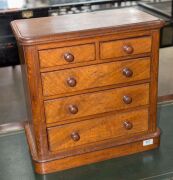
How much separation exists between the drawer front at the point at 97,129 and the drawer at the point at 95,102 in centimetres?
5

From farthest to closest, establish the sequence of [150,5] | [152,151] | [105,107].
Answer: [150,5] → [152,151] → [105,107]

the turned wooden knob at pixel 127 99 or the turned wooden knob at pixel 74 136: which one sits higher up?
the turned wooden knob at pixel 127 99

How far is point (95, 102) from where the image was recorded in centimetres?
192

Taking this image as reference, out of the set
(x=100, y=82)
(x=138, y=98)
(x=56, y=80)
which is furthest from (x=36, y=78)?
(x=138, y=98)

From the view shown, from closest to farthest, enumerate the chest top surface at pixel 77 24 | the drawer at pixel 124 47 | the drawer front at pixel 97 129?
1. the chest top surface at pixel 77 24
2. the drawer at pixel 124 47
3. the drawer front at pixel 97 129

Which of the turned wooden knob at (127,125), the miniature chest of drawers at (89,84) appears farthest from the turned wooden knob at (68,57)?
the turned wooden knob at (127,125)

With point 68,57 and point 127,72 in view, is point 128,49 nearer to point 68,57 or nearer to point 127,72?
point 127,72

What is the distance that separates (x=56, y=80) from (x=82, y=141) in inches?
15.9

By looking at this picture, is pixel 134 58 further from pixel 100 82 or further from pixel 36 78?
pixel 36 78

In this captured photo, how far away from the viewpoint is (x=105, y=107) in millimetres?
1953

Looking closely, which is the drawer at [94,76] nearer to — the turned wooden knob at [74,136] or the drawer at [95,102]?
the drawer at [95,102]

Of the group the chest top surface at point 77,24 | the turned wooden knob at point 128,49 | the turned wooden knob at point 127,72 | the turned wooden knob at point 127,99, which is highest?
the chest top surface at point 77,24

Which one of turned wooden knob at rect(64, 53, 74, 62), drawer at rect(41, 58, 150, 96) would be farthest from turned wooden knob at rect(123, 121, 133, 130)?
turned wooden knob at rect(64, 53, 74, 62)

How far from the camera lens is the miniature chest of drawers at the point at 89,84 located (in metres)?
1.75
